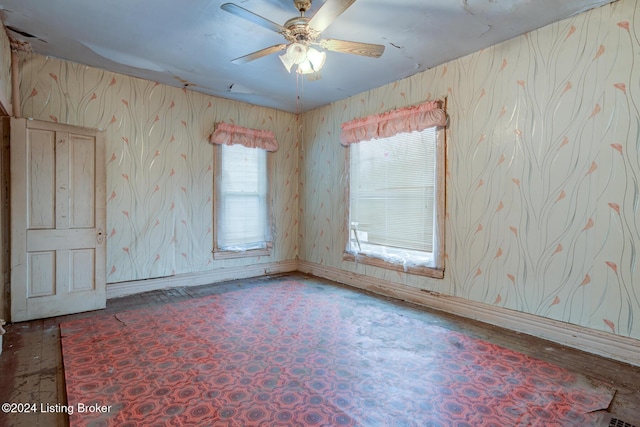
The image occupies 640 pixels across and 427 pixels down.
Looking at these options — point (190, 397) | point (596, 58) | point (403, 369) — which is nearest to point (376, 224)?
point (403, 369)

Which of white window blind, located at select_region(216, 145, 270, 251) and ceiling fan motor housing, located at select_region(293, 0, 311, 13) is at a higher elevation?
ceiling fan motor housing, located at select_region(293, 0, 311, 13)

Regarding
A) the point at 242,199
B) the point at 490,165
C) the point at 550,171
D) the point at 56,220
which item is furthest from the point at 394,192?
the point at 56,220

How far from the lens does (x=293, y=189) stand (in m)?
5.59

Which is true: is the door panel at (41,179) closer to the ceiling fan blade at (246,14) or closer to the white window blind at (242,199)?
the white window blind at (242,199)

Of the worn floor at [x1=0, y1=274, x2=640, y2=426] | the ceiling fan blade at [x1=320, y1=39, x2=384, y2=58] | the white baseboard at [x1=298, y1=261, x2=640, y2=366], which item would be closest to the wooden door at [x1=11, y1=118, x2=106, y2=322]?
the worn floor at [x1=0, y1=274, x2=640, y2=426]

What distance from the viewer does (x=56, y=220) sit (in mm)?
3279

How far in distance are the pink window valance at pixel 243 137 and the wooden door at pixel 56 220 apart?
1492 mm

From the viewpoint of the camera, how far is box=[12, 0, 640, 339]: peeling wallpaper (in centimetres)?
253

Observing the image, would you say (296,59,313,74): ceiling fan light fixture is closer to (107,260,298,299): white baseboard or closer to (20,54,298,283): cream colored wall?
(20,54,298,283): cream colored wall

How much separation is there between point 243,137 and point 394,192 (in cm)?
239

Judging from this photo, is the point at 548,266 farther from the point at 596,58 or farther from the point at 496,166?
the point at 596,58

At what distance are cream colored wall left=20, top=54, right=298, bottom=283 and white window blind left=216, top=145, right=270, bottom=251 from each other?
18cm

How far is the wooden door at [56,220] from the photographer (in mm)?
3107

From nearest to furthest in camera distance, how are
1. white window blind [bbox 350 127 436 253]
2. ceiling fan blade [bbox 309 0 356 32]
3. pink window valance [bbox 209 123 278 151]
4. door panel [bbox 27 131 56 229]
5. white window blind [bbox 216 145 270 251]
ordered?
ceiling fan blade [bbox 309 0 356 32]
door panel [bbox 27 131 56 229]
white window blind [bbox 350 127 436 253]
pink window valance [bbox 209 123 278 151]
white window blind [bbox 216 145 270 251]
